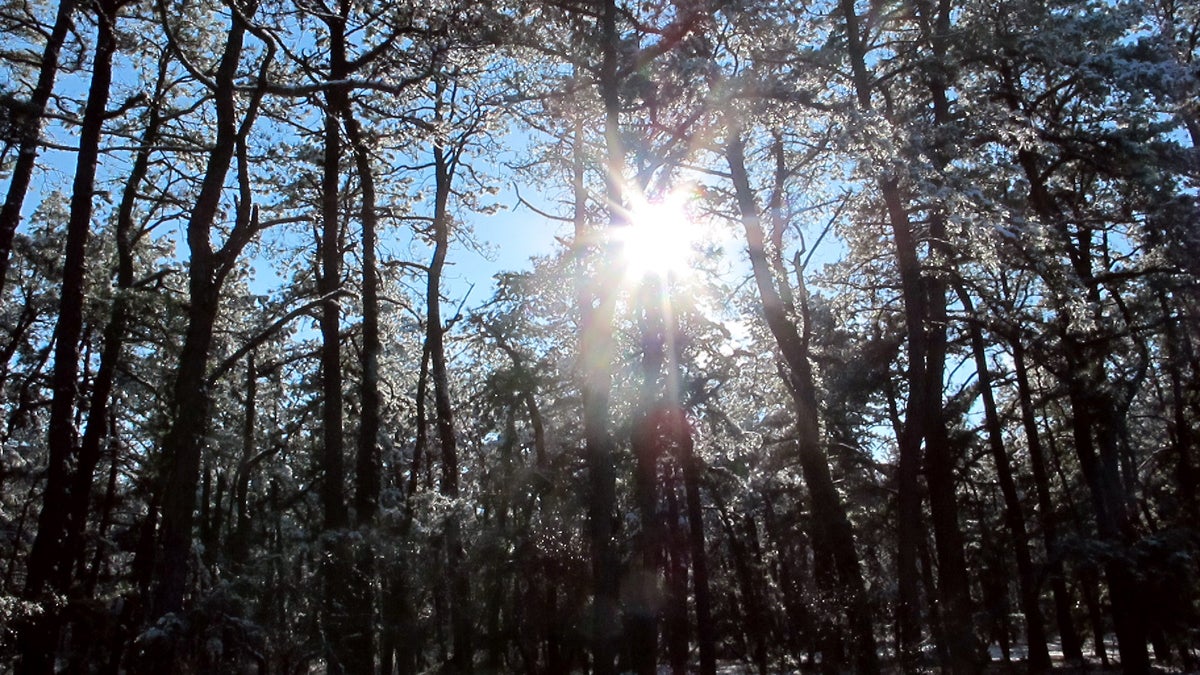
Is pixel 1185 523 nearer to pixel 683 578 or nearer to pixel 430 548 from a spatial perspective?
pixel 683 578

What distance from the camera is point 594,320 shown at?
18.9 meters

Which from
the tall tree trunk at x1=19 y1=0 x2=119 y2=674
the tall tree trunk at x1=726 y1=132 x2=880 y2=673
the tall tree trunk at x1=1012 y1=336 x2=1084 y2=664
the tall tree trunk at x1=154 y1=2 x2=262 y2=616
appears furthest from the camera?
the tall tree trunk at x1=1012 y1=336 x2=1084 y2=664

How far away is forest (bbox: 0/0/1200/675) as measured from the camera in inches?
505

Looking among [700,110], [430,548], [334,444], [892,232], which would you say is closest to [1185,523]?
[892,232]

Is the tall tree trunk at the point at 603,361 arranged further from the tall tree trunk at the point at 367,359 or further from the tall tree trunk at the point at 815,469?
the tall tree trunk at the point at 367,359

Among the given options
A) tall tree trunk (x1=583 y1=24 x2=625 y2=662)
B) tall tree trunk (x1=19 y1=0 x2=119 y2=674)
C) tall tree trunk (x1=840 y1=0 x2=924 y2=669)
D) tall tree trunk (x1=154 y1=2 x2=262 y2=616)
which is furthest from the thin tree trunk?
tall tree trunk (x1=19 y1=0 x2=119 y2=674)

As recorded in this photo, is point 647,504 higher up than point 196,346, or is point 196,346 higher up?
point 196,346

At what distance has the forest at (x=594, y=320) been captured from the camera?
12820 mm

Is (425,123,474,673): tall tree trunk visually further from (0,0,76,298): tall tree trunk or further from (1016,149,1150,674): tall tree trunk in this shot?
(1016,149,1150,674): tall tree trunk

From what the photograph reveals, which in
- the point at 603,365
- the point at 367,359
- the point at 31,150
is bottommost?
the point at 367,359

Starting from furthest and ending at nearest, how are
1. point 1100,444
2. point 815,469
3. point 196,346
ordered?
1. point 1100,444
2. point 815,469
3. point 196,346

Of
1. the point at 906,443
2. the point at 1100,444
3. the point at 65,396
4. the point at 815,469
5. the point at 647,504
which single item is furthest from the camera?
the point at 1100,444

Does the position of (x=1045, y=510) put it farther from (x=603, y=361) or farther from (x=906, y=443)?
(x=603, y=361)

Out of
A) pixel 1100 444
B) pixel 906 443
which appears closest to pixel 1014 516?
pixel 1100 444
